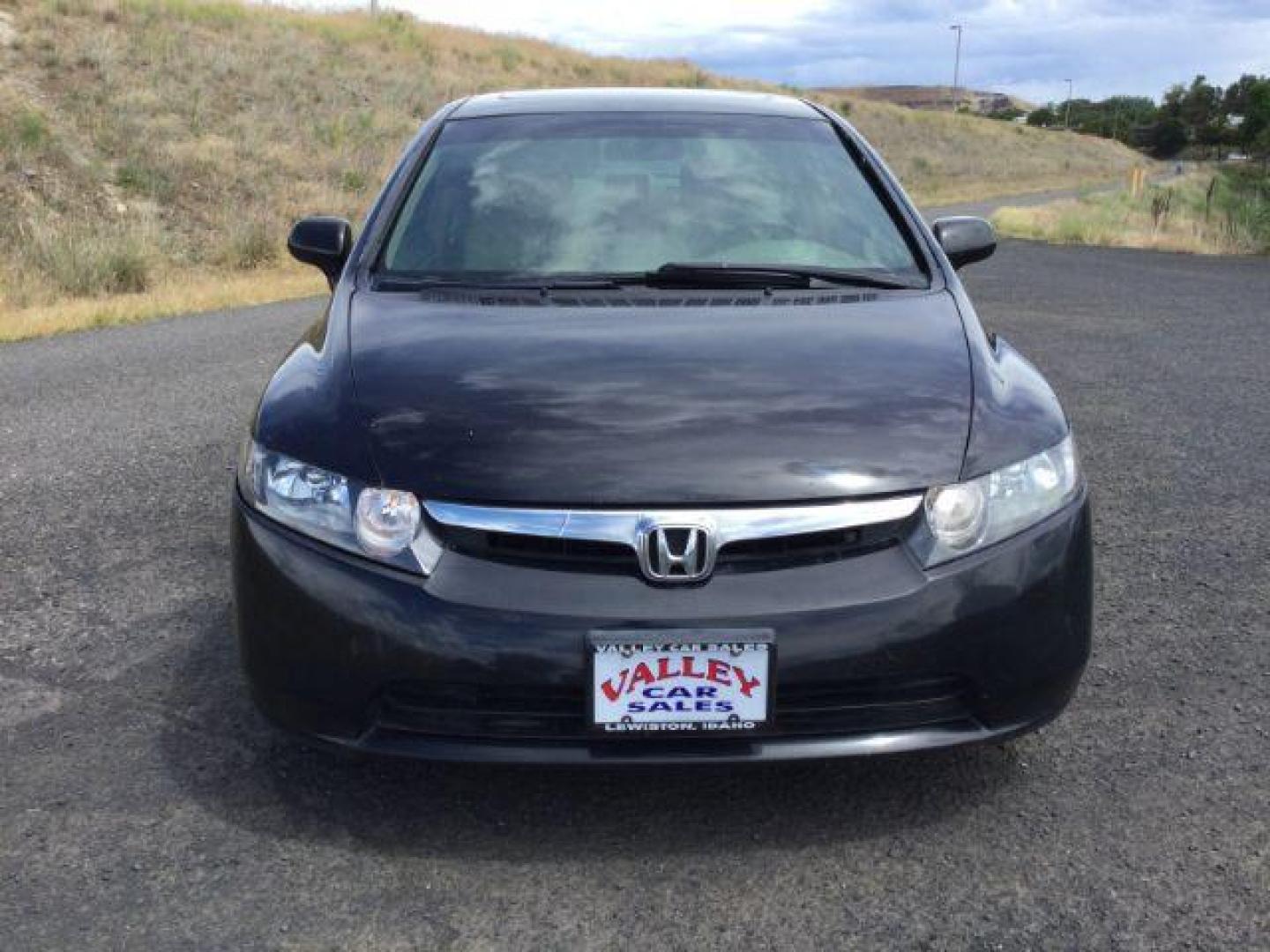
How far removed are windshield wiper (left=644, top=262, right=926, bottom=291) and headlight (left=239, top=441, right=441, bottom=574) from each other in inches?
45.7

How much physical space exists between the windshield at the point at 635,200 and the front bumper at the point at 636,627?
1235 millimetres

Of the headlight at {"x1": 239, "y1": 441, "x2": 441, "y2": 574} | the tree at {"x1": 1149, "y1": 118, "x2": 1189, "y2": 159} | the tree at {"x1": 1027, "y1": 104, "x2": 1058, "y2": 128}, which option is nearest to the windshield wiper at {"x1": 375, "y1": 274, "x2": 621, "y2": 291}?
the headlight at {"x1": 239, "y1": 441, "x2": 441, "y2": 574}

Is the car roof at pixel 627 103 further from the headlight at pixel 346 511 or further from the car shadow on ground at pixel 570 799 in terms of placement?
the car shadow on ground at pixel 570 799

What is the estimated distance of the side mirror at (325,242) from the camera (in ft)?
12.6

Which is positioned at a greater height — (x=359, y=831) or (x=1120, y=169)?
(x=359, y=831)

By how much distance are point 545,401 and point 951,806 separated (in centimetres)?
120

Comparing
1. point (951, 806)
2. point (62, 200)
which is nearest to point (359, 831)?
point (951, 806)

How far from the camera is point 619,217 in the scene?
370 cm

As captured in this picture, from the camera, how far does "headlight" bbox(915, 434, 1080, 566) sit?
2514 mm

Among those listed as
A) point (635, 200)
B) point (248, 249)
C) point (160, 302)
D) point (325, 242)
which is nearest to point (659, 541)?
point (635, 200)

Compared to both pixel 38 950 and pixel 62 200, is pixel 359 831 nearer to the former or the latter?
pixel 38 950

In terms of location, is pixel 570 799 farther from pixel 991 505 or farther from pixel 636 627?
pixel 991 505

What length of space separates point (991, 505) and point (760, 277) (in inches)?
42.6

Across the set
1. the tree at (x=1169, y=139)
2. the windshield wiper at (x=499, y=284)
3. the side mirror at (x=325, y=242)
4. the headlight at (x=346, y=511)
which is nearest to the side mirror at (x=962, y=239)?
the windshield wiper at (x=499, y=284)
